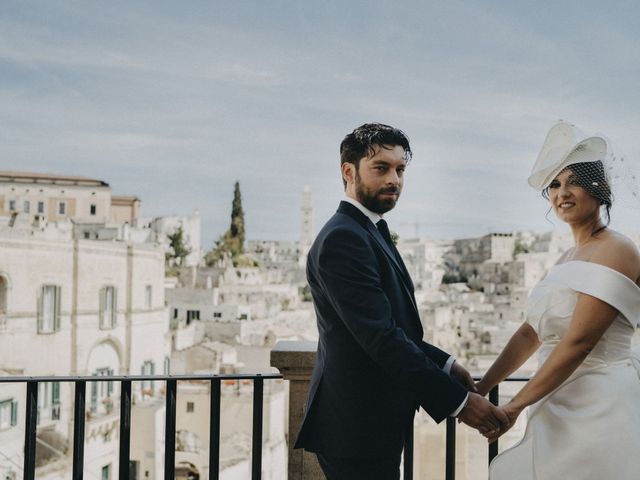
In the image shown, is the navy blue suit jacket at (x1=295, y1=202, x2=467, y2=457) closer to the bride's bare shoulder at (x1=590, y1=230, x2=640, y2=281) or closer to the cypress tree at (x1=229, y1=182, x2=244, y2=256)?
the bride's bare shoulder at (x1=590, y1=230, x2=640, y2=281)

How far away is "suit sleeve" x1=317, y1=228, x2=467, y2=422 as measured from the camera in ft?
6.97

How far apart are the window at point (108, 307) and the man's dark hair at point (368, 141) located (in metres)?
26.0

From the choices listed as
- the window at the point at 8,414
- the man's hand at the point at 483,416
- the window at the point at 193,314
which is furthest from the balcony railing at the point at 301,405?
the window at the point at 193,314

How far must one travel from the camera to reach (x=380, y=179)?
2.29 meters

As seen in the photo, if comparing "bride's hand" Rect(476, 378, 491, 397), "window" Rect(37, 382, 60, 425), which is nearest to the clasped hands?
"bride's hand" Rect(476, 378, 491, 397)

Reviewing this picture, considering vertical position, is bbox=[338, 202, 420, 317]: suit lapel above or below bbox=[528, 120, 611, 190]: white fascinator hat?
below

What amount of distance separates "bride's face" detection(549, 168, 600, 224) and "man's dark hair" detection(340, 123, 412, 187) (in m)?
0.56

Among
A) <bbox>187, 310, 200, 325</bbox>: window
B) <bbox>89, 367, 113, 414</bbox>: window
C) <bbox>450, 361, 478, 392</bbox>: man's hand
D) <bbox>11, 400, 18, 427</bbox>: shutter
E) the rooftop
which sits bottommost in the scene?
<bbox>187, 310, 200, 325</bbox>: window

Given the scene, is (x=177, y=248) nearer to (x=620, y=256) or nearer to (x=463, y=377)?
(x=463, y=377)

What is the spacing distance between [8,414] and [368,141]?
20408mm

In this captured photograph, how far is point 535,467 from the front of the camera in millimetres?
2312

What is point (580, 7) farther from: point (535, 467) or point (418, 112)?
point (535, 467)

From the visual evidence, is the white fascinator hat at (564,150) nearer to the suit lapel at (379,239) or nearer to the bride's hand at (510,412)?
the suit lapel at (379,239)

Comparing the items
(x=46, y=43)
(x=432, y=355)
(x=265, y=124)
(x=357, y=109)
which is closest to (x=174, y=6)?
(x=46, y=43)
